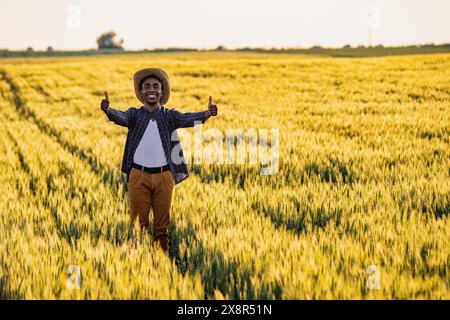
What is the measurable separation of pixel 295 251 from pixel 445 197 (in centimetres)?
219

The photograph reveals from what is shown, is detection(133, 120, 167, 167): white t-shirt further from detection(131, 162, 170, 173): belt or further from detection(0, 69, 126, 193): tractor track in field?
detection(0, 69, 126, 193): tractor track in field

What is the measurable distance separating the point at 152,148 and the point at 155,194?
14.4 inches

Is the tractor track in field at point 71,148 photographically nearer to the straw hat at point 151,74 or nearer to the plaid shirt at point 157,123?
A: the plaid shirt at point 157,123

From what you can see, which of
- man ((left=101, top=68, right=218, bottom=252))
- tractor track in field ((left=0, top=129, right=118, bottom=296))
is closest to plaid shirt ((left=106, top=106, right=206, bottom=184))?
man ((left=101, top=68, right=218, bottom=252))

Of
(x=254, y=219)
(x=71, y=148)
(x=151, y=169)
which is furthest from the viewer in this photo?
(x=71, y=148)

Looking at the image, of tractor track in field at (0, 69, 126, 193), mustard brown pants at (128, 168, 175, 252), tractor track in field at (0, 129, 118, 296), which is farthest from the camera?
tractor track in field at (0, 69, 126, 193)

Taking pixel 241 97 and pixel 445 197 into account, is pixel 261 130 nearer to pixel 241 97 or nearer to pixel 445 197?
pixel 445 197

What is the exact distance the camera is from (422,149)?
7242 millimetres

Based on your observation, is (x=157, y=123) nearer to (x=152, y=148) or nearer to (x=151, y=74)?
(x=152, y=148)

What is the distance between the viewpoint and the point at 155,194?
386 centimetres

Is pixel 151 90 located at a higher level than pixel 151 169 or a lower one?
higher

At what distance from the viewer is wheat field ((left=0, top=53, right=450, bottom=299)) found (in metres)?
2.74

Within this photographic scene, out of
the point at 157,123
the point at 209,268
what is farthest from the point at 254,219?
the point at 157,123

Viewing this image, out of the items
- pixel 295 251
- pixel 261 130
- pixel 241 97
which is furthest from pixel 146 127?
pixel 241 97
